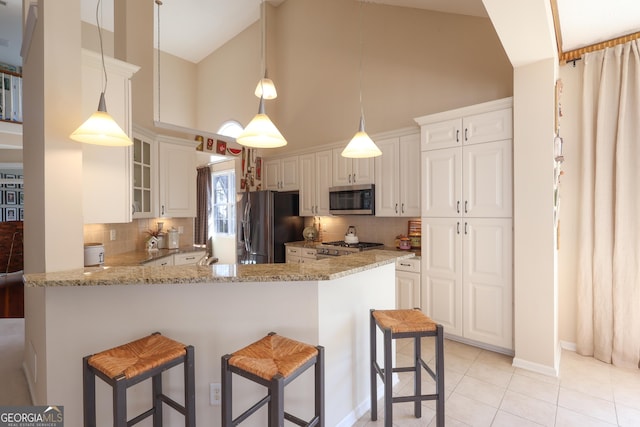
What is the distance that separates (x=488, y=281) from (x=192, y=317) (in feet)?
8.54

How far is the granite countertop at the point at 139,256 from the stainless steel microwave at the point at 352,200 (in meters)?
1.94

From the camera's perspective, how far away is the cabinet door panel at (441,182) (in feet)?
10.2

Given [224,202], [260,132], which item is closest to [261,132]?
[260,132]

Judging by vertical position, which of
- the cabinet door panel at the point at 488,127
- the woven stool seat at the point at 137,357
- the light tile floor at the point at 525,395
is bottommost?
the light tile floor at the point at 525,395

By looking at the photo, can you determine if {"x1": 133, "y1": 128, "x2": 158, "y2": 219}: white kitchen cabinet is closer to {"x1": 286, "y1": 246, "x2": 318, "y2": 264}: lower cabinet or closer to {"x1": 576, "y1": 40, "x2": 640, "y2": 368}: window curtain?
{"x1": 286, "y1": 246, "x2": 318, "y2": 264}: lower cabinet

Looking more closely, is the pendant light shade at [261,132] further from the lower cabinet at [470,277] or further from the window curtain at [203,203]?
the window curtain at [203,203]

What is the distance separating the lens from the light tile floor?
1.99 m

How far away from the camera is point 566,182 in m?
2.97

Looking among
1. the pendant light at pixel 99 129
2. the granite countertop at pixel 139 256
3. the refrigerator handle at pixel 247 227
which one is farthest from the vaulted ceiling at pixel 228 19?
the granite countertop at pixel 139 256

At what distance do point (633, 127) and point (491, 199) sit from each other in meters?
1.23

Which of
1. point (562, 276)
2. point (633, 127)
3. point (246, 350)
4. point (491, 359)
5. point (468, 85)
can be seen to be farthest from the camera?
point (468, 85)

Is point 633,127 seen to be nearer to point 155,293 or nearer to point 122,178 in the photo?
point 155,293

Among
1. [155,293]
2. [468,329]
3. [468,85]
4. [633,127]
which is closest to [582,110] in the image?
[633,127]

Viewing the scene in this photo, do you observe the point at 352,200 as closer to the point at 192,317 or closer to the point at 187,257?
the point at 187,257
